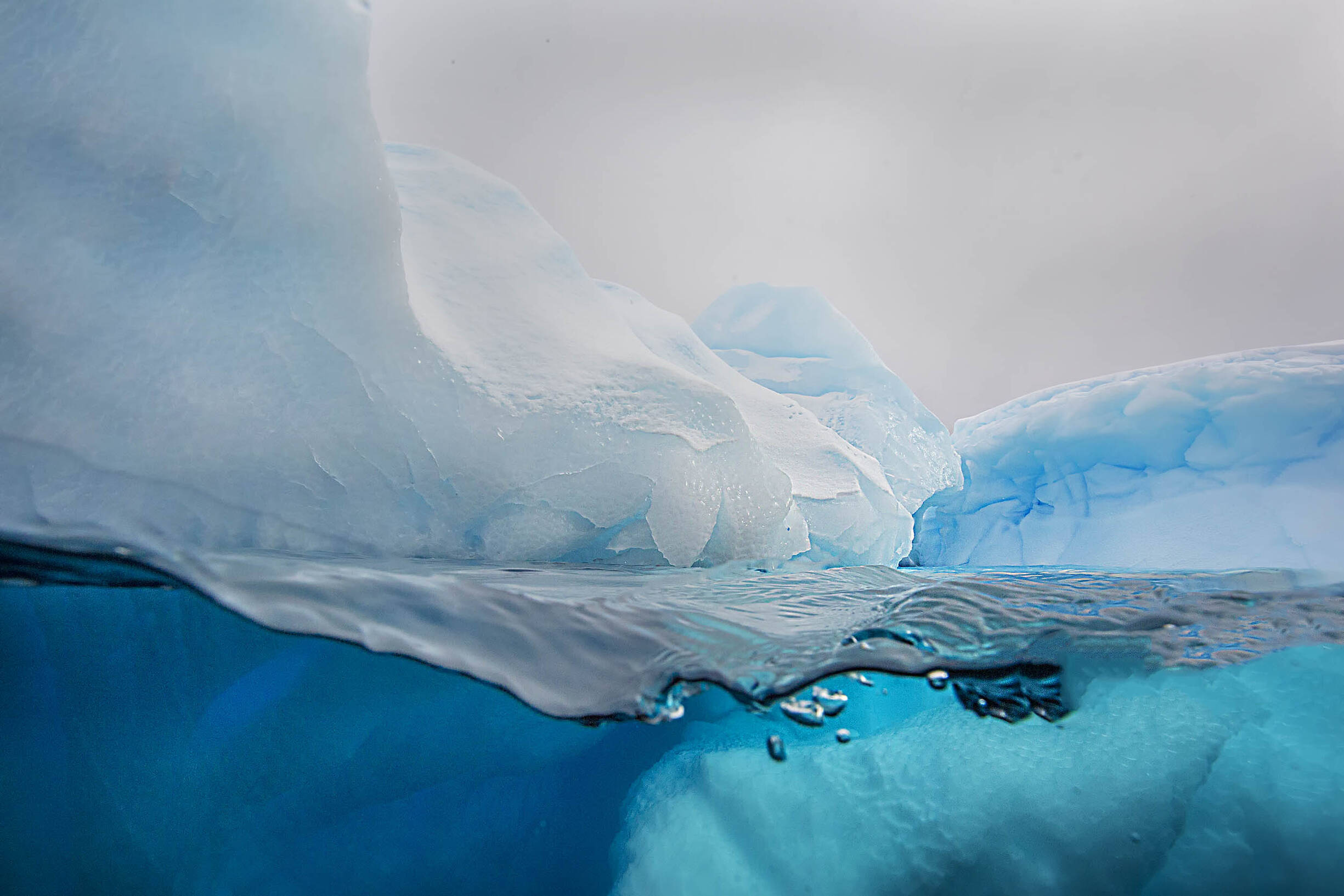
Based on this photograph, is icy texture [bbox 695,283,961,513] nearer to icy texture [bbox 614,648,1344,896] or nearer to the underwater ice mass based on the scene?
the underwater ice mass

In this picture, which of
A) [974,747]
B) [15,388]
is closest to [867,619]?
[974,747]

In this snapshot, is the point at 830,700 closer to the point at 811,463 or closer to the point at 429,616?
the point at 429,616

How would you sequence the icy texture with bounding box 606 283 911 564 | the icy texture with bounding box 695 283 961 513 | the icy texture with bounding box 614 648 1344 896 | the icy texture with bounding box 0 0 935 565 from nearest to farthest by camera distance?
the icy texture with bounding box 614 648 1344 896, the icy texture with bounding box 0 0 935 565, the icy texture with bounding box 606 283 911 564, the icy texture with bounding box 695 283 961 513

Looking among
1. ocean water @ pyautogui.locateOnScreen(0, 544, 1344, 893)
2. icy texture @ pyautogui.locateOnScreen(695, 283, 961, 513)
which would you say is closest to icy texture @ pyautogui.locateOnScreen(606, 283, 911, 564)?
icy texture @ pyautogui.locateOnScreen(695, 283, 961, 513)

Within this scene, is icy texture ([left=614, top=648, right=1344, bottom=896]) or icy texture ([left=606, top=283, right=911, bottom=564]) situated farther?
icy texture ([left=606, top=283, right=911, bottom=564])

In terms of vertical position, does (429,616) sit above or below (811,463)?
above

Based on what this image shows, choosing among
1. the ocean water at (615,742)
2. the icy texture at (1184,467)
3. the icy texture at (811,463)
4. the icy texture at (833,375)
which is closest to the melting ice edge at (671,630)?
the ocean water at (615,742)

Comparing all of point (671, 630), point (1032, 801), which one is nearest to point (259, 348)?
point (671, 630)
